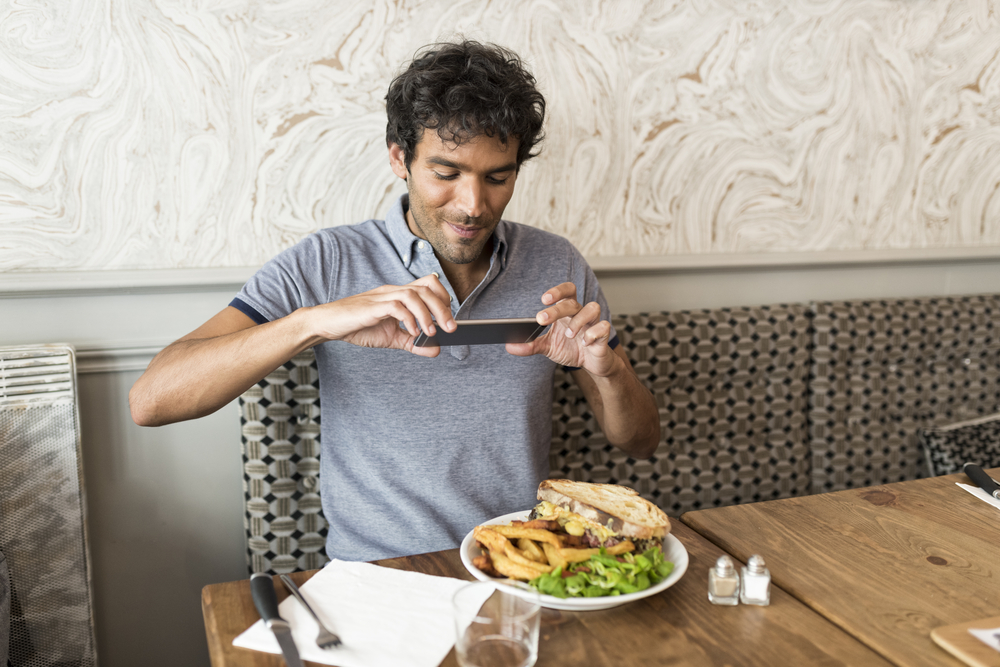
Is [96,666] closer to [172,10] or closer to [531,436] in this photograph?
[531,436]

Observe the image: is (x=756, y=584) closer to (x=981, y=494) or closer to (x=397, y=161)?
(x=981, y=494)

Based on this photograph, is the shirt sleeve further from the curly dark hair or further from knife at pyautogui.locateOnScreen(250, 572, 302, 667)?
knife at pyautogui.locateOnScreen(250, 572, 302, 667)

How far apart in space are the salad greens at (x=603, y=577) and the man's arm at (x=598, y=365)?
17.3 inches

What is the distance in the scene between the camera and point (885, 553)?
3.80 ft

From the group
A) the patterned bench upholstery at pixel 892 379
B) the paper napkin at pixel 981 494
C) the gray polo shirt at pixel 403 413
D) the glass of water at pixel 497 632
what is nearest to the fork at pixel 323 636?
the glass of water at pixel 497 632

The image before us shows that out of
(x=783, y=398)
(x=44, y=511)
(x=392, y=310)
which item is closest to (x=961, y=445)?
(x=783, y=398)

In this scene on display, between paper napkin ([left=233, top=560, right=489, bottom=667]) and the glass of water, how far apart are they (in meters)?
0.01

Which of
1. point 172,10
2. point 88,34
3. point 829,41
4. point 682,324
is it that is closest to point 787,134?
point 829,41

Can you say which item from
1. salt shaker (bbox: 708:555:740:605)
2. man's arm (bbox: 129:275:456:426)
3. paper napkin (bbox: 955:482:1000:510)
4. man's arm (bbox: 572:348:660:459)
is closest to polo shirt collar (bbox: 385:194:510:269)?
man's arm (bbox: 129:275:456:426)

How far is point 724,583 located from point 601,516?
0.60 ft

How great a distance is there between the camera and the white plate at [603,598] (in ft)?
2.98

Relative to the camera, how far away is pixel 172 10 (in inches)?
65.8

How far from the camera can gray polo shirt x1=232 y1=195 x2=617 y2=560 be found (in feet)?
4.99

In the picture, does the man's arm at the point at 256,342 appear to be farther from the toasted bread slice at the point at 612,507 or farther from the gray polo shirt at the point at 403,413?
the toasted bread slice at the point at 612,507
